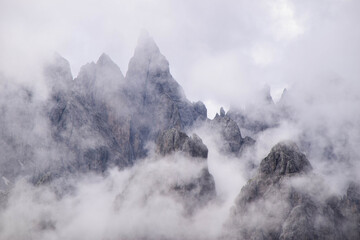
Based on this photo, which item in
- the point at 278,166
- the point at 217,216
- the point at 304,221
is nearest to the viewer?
the point at 304,221

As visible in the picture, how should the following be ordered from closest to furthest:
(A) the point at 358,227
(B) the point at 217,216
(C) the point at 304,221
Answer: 1. (C) the point at 304,221
2. (A) the point at 358,227
3. (B) the point at 217,216

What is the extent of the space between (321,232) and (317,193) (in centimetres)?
1705

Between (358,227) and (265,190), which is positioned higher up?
(265,190)

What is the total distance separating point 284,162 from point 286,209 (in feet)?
70.2

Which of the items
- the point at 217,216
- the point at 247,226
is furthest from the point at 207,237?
the point at 247,226

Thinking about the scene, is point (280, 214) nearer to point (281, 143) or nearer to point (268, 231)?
point (268, 231)

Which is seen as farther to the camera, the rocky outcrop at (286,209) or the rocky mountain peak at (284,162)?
the rocky mountain peak at (284,162)

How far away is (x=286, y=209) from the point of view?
170000 millimetres

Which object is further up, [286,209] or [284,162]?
[284,162]

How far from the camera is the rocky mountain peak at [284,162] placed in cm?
18175

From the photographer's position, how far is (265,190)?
18100 cm

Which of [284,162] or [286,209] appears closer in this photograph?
[286,209]

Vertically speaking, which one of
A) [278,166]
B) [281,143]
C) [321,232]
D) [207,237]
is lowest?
[321,232]

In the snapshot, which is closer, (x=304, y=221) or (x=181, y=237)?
(x=304, y=221)
